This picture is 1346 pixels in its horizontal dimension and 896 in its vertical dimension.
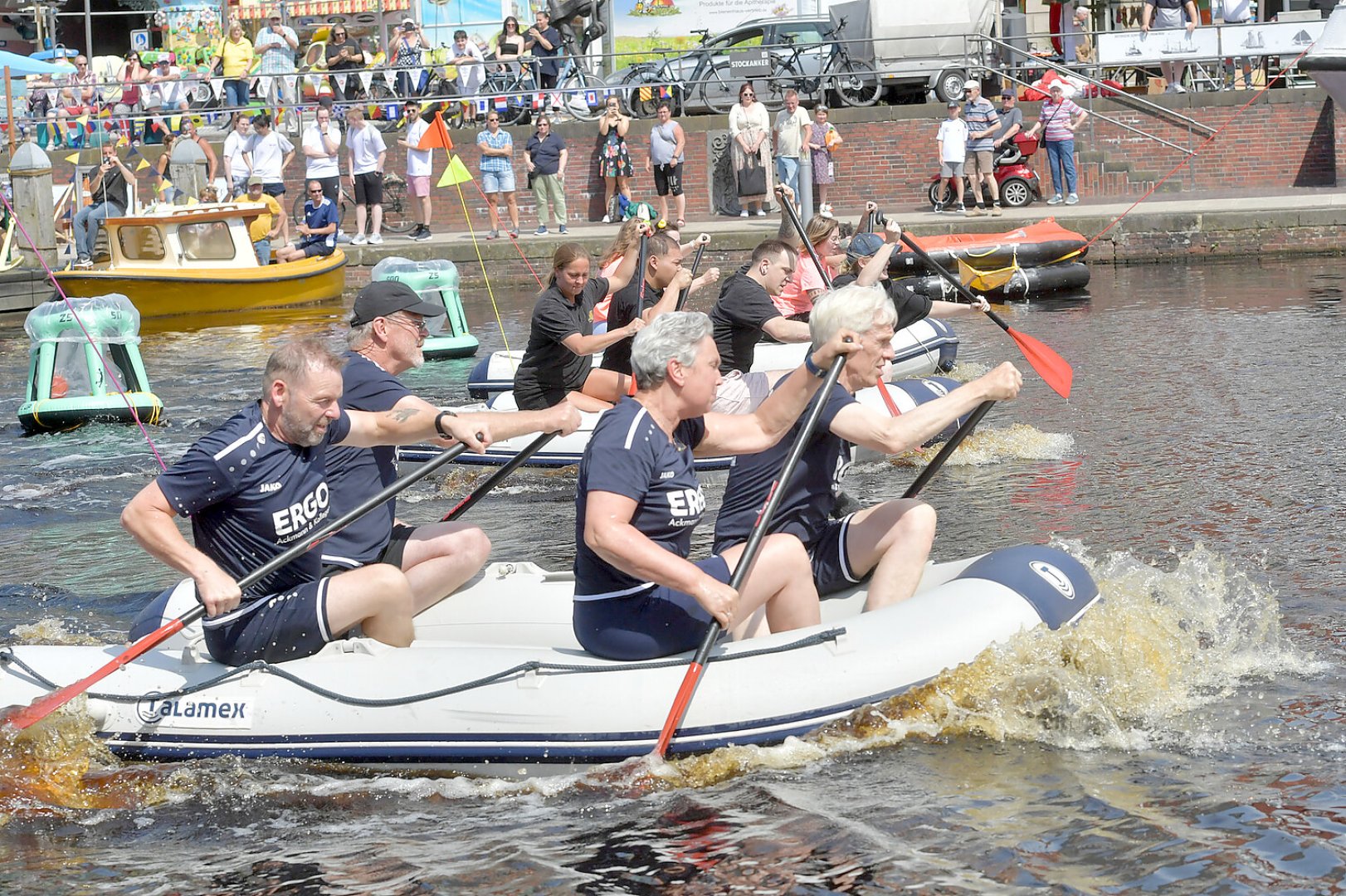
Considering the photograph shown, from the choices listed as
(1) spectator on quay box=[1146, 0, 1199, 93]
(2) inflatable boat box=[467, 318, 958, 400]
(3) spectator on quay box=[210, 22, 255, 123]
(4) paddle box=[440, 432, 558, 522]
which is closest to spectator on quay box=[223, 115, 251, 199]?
(3) spectator on quay box=[210, 22, 255, 123]

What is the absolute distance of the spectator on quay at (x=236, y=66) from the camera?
24531 millimetres

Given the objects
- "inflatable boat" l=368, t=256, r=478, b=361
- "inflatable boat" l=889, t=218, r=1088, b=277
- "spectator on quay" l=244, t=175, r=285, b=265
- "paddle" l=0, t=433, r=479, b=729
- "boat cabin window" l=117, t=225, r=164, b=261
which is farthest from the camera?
"spectator on quay" l=244, t=175, r=285, b=265

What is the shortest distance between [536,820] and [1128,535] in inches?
165

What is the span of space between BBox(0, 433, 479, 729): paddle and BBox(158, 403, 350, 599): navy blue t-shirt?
58 millimetres

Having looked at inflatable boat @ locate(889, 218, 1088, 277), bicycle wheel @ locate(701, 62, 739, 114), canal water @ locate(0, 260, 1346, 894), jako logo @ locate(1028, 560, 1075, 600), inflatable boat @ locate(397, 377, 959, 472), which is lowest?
canal water @ locate(0, 260, 1346, 894)

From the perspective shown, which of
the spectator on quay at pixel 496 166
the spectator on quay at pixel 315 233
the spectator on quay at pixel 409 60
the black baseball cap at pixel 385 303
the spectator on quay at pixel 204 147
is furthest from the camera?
the spectator on quay at pixel 409 60

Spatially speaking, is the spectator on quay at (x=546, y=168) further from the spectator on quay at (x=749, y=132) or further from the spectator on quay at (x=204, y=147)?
the spectator on quay at (x=204, y=147)

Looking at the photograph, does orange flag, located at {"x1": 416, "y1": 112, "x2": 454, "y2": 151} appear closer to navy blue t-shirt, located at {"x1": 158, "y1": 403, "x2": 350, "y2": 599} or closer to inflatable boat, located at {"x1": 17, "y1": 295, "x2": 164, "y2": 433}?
inflatable boat, located at {"x1": 17, "y1": 295, "x2": 164, "y2": 433}

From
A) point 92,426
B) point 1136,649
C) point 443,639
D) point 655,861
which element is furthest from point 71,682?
point 92,426

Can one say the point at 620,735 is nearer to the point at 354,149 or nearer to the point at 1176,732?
the point at 1176,732

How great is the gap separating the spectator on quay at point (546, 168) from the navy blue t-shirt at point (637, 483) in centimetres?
1631

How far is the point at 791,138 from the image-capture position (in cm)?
2080

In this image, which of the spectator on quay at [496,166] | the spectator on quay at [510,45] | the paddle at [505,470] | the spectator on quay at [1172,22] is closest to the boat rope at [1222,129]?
the spectator on quay at [1172,22]

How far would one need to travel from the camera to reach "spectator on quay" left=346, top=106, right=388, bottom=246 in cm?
2095
